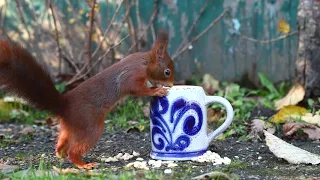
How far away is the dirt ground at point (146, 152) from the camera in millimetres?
3273

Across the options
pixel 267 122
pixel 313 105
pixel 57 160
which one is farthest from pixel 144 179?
pixel 313 105

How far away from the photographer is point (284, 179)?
3082 mm

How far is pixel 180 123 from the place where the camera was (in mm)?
3467

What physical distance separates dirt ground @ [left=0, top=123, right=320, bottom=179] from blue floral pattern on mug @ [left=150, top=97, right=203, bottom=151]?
0.11 m

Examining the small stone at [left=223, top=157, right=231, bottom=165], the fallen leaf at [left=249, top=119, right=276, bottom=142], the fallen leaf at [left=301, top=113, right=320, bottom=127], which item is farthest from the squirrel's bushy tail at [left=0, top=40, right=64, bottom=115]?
the fallen leaf at [left=301, top=113, right=320, bottom=127]

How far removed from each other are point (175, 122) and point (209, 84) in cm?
245

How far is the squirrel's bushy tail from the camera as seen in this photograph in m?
3.25

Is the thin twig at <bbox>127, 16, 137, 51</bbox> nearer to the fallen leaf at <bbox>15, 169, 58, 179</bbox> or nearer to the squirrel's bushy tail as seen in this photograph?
the squirrel's bushy tail

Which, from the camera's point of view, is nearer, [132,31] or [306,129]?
[306,129]

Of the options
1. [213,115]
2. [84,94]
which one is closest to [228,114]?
[84,94]

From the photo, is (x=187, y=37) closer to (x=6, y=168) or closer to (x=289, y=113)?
(x=289, y=113)

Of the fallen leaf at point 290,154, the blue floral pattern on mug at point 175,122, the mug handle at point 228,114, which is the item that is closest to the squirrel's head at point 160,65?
the blue floral pattern on mug at point 175,122

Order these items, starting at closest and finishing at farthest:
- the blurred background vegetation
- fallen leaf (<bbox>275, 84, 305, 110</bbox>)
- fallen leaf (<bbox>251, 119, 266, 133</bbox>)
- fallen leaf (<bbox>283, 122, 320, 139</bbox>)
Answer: fallen leaf (<bbox>283, 122, 320, 139</bbox>), fallen leaf (<bbox>251, 119, 266, 133</bbox>), fallen leaf (<bbox>275, 84, 305, 110</bbox>), the blurred background vegetation

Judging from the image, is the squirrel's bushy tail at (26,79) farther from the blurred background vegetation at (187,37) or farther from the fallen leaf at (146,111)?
the blurred background vegetation at (187,37)
